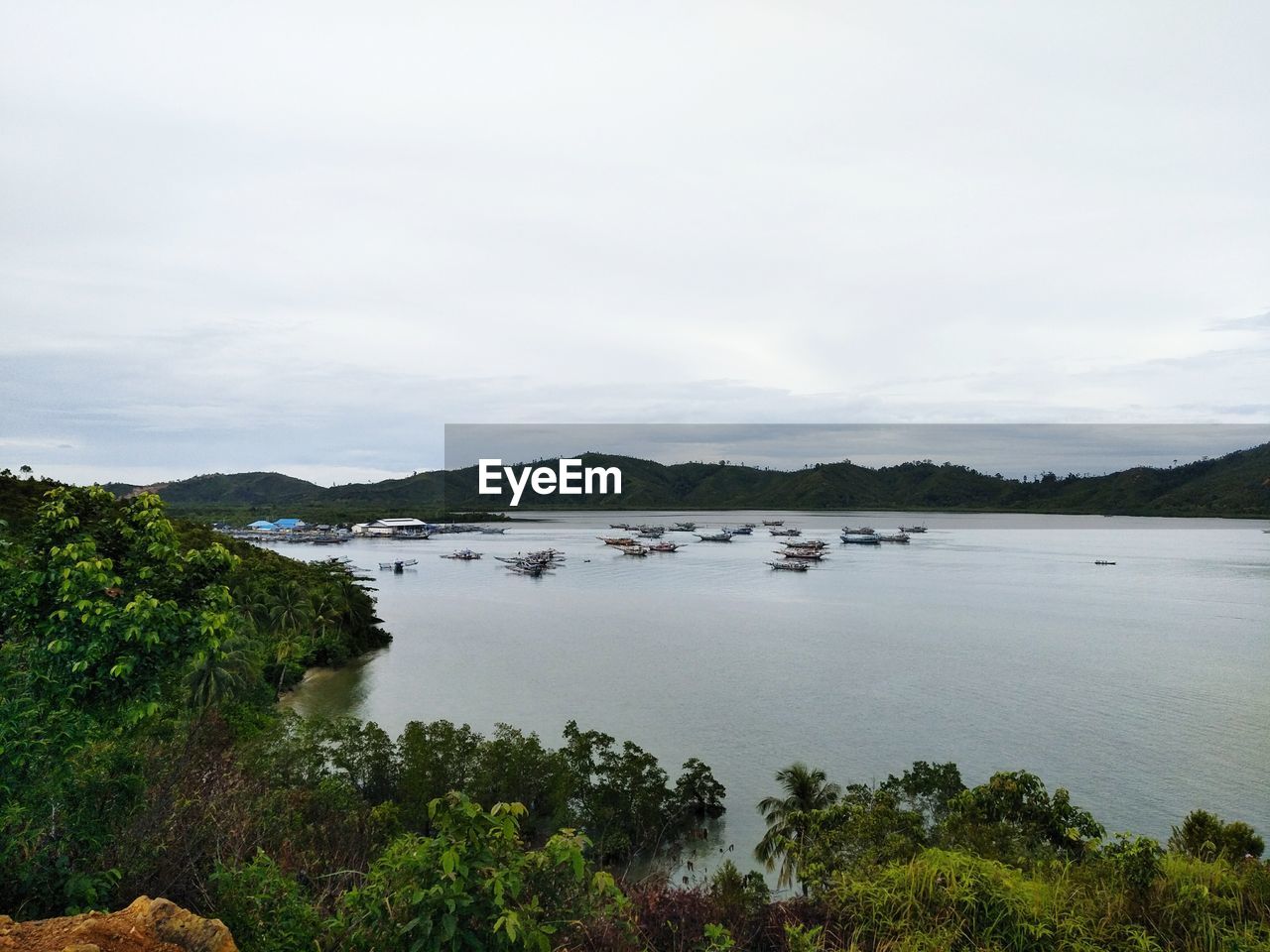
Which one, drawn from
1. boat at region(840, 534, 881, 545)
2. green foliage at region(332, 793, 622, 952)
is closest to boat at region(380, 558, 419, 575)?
boat at region(840, 534, 881, 545)

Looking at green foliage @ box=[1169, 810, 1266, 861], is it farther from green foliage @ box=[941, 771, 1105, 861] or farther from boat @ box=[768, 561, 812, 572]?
boat @ box=[768, 561, 812, 572]

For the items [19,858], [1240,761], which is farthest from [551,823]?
[1240,761]

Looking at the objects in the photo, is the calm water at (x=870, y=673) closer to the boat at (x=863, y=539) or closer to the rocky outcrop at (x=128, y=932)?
the rocky outcrop at (x=128, y=932)

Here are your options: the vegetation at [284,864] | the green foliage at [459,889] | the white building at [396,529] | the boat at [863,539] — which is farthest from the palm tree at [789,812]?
the white building at [396,529]

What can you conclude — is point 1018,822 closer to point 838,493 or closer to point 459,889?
point 459,889

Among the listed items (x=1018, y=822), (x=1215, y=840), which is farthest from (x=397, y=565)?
(x=1215, y=840)

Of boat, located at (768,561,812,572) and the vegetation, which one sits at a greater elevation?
the vegetation
